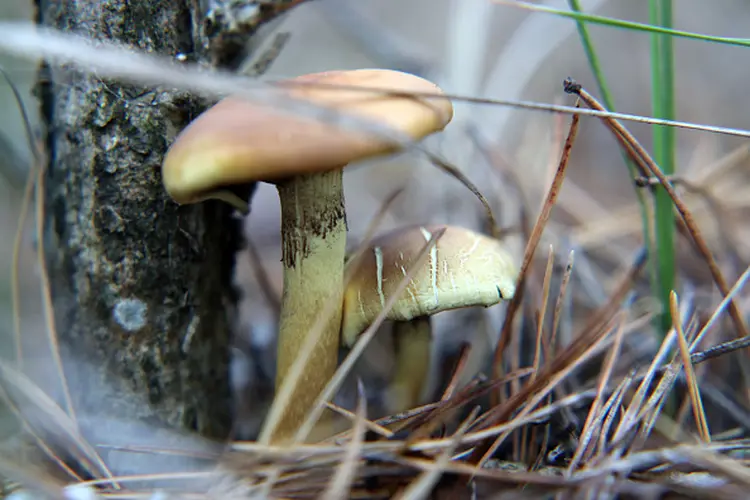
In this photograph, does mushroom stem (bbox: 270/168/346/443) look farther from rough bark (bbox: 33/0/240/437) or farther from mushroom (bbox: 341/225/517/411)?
rough bark (bbox: 33/0/240/437)

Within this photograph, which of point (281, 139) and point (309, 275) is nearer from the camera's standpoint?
point (281, 139)

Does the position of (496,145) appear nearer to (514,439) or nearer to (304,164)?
(514,439)

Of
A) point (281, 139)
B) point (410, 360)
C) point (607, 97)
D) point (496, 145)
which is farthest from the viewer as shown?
point (496, 145)

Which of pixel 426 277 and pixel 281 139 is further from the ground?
pixel 281 139

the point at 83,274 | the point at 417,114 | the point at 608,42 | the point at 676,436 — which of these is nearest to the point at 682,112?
the point at 608,42

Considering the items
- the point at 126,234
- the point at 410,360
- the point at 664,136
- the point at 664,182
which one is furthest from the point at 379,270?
the point at 664,136

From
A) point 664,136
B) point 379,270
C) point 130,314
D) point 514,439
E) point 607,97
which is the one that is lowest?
point 514,439

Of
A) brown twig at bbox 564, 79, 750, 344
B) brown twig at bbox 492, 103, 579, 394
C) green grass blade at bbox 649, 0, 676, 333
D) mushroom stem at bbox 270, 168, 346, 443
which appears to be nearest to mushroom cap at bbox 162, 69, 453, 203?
mushroom stem at bbox 270, 168, 346, 443
